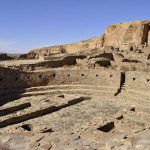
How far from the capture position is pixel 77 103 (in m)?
26.3

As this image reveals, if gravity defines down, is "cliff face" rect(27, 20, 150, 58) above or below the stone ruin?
above

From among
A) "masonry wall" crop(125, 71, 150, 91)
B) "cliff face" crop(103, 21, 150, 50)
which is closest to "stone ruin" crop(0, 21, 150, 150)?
"masonry wall" crop(125, 71, 150, 91)

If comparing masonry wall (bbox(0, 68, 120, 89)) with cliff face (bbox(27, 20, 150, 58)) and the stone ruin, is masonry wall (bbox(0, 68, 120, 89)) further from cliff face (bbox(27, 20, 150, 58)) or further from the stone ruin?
cliff face (bbox(27, 20, 150, 58))

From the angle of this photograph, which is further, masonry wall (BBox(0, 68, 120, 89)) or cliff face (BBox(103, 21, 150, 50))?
cliff face (BBox(103, 21, 150, 50))

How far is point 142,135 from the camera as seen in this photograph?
15.3m

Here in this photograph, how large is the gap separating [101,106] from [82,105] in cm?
152

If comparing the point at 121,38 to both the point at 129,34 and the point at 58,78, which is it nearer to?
the point at 129,34

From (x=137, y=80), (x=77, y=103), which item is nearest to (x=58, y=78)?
(x=77, y=103)

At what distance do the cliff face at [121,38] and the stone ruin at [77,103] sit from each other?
546 inches

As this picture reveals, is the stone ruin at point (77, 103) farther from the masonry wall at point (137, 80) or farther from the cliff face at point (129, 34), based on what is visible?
the cliff face at point (129, 34)

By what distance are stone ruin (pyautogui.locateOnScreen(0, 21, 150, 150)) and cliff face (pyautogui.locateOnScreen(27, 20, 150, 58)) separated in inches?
546

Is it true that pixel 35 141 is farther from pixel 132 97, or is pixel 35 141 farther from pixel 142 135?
pixel 132 97

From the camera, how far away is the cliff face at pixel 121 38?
165 feet

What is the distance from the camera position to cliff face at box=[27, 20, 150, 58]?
50341mm
